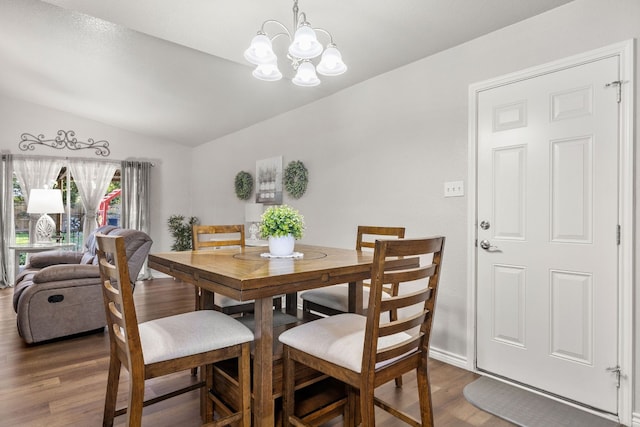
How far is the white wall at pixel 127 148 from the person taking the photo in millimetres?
5398

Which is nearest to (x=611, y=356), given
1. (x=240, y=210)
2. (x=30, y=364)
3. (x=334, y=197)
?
(x=334, y=197)

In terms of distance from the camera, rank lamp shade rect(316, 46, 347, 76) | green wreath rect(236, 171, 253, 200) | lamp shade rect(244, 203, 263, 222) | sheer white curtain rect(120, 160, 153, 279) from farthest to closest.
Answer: sheer white curtain rect(120, 160, 153, 279)
green wreath rect(236, 171, 253, 200)
lamp shade rect(244, 203, 263, 222)
lamp shade rect(316, 46, 347, 76)

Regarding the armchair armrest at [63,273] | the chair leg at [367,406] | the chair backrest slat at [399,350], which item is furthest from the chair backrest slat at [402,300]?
the armchair armrest at [63,273]

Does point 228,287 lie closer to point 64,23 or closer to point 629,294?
point 629,294

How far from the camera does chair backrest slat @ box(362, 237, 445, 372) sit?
1275 millimetres

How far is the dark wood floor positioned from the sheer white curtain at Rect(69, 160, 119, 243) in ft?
9.91

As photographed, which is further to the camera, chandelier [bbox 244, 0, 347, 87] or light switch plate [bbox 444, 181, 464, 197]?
light switch plate [bbox 444, 181, 464, 197]

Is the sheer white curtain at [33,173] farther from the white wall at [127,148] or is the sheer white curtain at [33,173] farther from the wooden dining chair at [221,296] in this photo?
the wooden dining chair at [221,296]

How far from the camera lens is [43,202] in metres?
4.78

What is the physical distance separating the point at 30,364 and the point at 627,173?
407 centimetres

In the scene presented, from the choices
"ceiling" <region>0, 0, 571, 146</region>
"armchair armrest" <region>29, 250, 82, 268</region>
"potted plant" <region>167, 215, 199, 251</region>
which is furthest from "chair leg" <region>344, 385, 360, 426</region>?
"potted plant" <region>167, 215, 199, 251</region>

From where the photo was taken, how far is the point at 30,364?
8.70 feet

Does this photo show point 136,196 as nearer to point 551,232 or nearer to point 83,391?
point 83,391

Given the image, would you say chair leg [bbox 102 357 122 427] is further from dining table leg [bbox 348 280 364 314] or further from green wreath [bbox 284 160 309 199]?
green wreath [bbox 284 160 309 199]
